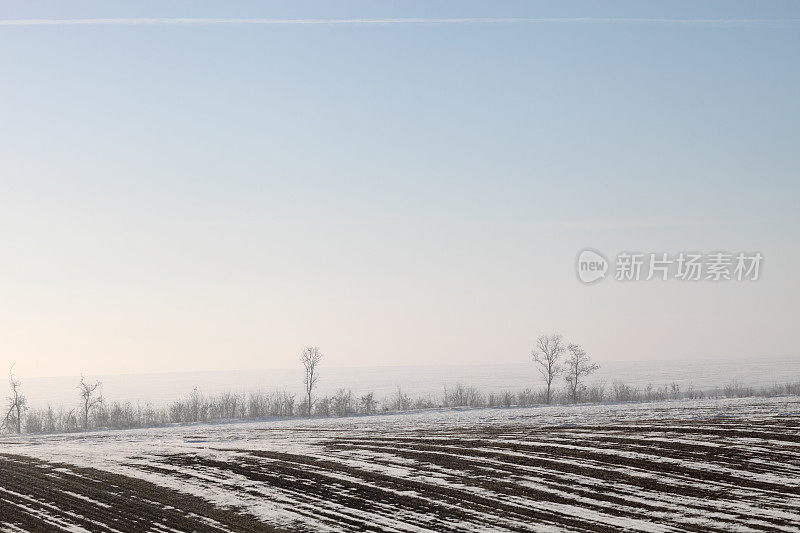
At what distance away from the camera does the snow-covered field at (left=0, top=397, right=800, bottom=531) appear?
44.8 feet

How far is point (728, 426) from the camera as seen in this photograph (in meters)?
26.7

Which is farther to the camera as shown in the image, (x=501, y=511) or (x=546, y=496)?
(x=546, y=496)

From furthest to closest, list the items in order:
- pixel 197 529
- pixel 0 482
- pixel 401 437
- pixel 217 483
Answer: pixel 401 437
pixel 0 482
pixel 217 483
pixel 197 529

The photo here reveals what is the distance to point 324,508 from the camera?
14.9 m

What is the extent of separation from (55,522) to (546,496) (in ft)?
34.9

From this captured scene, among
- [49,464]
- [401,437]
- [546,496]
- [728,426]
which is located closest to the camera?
[546,496]

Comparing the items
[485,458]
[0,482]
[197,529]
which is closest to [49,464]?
[0,482]

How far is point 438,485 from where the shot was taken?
56.0ft

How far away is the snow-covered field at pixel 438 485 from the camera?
1365cm

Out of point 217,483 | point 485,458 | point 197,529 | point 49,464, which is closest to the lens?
point 197,529

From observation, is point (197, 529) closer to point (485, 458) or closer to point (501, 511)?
point (501, 511)

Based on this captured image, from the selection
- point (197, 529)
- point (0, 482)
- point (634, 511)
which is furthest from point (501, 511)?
point (0, 482)

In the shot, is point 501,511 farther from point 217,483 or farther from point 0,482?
point 0,482

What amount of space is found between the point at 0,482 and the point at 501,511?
14372 mm
